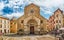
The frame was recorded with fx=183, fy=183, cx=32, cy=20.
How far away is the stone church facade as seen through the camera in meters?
4.05

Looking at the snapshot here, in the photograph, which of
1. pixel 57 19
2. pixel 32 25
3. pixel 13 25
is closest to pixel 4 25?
pixel 13 25

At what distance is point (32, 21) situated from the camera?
408 cm

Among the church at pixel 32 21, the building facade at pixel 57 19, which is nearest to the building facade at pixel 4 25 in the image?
the church at pixel 32 21

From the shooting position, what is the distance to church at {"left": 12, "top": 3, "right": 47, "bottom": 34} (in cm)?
405

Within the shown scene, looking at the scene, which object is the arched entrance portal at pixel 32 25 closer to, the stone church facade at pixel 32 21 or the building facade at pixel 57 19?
the stone church facade at pixel 32 21

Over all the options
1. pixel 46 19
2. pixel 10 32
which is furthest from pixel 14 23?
pixel 46 19

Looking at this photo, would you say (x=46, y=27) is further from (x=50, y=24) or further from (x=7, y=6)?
(x=7, y=6)

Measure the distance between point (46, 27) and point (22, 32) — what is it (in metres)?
0.55

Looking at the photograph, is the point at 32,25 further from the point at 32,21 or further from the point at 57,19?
the point at 57,19

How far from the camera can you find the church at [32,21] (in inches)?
159

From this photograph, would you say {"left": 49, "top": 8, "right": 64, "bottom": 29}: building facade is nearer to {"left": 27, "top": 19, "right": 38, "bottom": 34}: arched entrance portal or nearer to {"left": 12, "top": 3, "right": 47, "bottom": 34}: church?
{"left": 12, "top": 3, "right": 47, "bottom": 34}: church

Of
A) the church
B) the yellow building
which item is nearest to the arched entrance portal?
the church

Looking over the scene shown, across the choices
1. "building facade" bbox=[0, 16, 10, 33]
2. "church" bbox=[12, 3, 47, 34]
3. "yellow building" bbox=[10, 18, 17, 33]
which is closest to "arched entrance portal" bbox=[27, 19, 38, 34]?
"church" bbox=[12, 3, 47, 34]

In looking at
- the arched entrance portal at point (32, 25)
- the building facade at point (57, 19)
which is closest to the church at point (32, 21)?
the arched entrance portal at point (32, 25)
